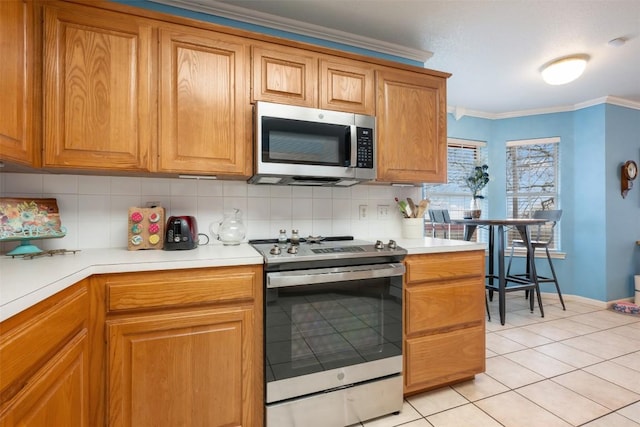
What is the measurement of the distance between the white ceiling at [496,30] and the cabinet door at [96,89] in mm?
624

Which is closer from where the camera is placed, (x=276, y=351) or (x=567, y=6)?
(x=276, y=351)

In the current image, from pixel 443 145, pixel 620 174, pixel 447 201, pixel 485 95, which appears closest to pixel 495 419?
pixel 443 145

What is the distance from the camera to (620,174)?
3645 mm

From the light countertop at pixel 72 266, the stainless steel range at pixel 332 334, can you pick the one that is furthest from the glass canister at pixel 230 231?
the stainless steel range at pixel 332 334

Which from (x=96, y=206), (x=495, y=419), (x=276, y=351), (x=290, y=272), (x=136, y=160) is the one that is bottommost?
(x=495, y=419)

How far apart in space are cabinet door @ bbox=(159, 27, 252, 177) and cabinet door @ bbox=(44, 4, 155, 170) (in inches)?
3.7

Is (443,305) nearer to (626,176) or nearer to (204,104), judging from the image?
(204,104)

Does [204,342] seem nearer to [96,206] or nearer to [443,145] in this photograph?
[96,206]

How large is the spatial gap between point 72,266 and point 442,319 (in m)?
1.88

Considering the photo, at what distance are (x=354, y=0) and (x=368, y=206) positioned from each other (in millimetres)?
1357

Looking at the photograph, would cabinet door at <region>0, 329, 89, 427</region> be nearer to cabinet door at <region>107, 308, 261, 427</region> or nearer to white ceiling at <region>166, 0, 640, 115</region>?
cabinet door at <region>107, 308, 261, 427</region>

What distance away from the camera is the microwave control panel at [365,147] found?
74.9 inches

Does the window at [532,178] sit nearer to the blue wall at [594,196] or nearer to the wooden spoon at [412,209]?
the blue wall at [594,196]

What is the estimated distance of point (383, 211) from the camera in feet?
8.01
